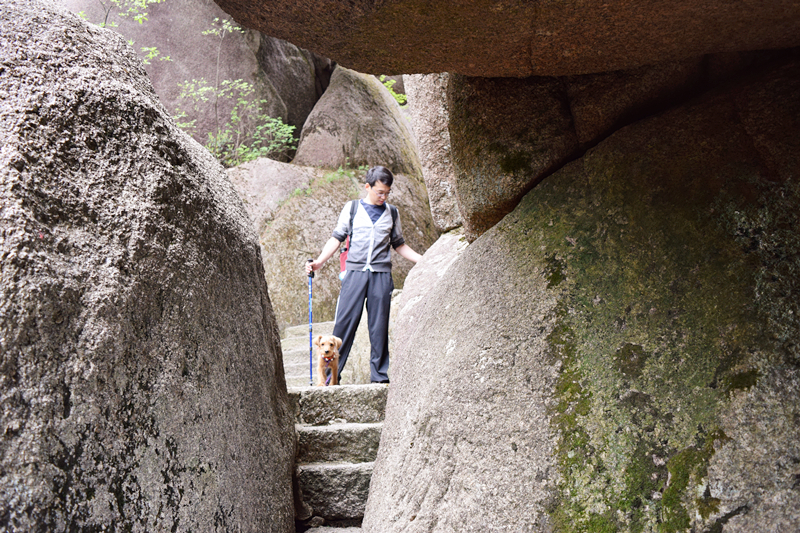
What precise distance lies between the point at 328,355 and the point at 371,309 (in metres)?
0.55

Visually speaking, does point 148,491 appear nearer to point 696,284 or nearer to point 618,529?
point 618,529

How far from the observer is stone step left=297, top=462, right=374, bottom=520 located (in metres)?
3.38

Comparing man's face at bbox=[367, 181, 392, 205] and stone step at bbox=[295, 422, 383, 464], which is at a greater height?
man's face at bbox=[367, 181, 392, 205]

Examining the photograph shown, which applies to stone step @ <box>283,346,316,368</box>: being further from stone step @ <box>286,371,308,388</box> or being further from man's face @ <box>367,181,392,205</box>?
man's face @ <box>367,181,392,205</box>

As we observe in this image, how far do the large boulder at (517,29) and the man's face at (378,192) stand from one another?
2.61m

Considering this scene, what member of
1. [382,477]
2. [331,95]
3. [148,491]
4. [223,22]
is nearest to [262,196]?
[331,95]

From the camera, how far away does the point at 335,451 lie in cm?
367

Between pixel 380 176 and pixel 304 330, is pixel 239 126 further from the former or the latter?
pixel 380 176

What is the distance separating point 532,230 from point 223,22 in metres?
10.1

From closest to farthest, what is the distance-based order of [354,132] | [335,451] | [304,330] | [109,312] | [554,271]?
[109,312], [554,271], [335,451], [304,330], [354,132]

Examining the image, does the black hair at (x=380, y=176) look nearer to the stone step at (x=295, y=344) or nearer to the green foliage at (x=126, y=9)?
the stone step at (x=295, y=344)

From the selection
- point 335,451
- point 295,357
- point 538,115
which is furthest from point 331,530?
point 295,357

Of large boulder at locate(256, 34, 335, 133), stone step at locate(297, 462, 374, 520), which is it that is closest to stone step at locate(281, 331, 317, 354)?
stone step at locate(297, 462, 374, 520)

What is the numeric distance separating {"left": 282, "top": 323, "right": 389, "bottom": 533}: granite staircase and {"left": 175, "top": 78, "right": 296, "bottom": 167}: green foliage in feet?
23.7
